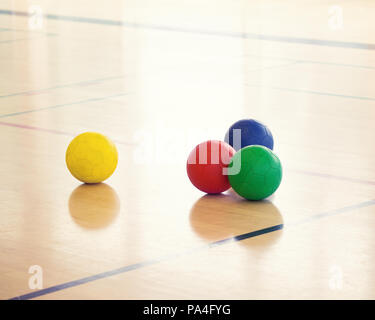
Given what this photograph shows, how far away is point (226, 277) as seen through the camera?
3.80 meters

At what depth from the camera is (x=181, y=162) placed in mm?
5844

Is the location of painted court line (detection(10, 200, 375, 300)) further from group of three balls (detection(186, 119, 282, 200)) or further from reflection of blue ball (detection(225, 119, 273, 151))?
reflection of blue ball (detection(225, 119, 273, 151))

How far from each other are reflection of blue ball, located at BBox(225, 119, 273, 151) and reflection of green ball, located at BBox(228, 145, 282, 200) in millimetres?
619

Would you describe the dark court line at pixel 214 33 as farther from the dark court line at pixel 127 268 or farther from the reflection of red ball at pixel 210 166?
the dark court line at pixel 127 268

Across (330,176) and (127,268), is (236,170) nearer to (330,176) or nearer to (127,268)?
(330,176)

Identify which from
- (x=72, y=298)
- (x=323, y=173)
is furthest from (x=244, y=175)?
(x=72, y=298)

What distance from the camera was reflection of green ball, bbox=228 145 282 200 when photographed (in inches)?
192

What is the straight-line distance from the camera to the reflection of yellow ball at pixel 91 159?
522 centimetres

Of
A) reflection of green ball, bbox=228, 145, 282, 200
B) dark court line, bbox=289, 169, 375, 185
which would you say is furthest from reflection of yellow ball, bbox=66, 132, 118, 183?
dark court line, bbox=289, 169, 375, 185

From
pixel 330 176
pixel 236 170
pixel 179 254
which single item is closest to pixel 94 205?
pixel 236 170

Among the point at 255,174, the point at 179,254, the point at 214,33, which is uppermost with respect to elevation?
the point at 214,33

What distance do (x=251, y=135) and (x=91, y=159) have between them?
107cm

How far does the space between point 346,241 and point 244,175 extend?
0.83 m

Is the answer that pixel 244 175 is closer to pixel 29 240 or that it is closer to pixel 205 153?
pixel 205 153
